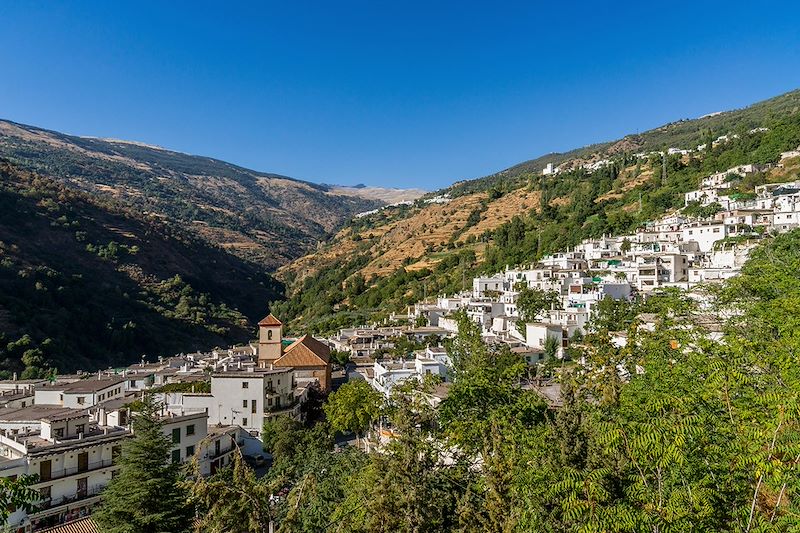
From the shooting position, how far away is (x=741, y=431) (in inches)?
262

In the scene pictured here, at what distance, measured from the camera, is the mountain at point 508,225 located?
2719 inches

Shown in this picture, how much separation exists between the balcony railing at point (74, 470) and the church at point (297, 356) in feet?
47.9

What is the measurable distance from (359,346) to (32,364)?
96.2 feet

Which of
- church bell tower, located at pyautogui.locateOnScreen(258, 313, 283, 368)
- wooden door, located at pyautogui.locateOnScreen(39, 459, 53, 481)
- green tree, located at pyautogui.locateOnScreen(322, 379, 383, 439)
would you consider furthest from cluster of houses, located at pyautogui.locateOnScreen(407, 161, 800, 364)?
wooden door, located at pyautogui.locateOnScreen(39, 459, 53, 481)

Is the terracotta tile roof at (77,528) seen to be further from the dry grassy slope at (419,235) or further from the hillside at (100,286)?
the dry grassy slope at (419,235)

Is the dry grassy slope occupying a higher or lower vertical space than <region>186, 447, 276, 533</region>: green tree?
higher

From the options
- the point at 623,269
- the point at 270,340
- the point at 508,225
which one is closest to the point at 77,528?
the point at 270,340

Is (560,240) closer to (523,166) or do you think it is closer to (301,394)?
(301,394)

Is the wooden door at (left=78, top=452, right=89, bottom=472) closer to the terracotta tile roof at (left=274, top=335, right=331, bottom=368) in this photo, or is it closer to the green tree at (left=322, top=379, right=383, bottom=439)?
the green tree at (left=322, top=379, right=383, bottom=439)

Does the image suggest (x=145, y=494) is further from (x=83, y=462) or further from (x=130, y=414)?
(x=130, y=414)

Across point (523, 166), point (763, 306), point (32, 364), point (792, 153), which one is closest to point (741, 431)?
point (763, 306)

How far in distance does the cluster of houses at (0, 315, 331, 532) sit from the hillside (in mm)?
19493

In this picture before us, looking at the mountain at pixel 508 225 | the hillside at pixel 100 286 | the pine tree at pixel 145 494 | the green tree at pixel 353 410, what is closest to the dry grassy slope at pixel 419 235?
the mountain at pixel 508 225

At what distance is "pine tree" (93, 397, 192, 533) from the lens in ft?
40.3
